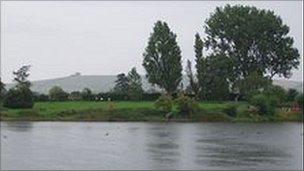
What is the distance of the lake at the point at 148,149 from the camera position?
101ft

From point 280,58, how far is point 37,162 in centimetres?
7188

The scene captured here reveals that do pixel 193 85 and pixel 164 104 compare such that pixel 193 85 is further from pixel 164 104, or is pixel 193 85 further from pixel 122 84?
pixel 164 104

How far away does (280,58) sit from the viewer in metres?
98.6

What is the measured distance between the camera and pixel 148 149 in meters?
38.4

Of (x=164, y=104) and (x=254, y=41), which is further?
(x=254, y=41)

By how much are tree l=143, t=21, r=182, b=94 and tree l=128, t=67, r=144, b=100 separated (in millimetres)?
2570

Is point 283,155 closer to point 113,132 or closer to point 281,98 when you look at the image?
point 113,132

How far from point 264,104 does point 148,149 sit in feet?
127

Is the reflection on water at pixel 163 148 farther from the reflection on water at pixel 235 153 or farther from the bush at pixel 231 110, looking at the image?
the bush at pixel 231 110

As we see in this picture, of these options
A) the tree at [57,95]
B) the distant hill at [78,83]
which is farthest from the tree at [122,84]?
the distant hill at [78,83]

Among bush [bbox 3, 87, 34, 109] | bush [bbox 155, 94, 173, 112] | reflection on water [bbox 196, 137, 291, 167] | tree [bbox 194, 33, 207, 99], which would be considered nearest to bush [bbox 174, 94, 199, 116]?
bush [bbox 155, 94, 173, 112]

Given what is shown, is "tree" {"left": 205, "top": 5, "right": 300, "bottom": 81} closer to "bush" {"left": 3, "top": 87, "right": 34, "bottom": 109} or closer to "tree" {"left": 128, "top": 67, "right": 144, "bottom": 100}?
"tree" {"left": 128, "top": 67, "right": 144, "bottom": 100}

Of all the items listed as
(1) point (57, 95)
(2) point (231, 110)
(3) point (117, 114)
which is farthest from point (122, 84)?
(2) point (231, 110)

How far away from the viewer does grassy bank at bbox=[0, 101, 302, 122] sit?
68938mm
